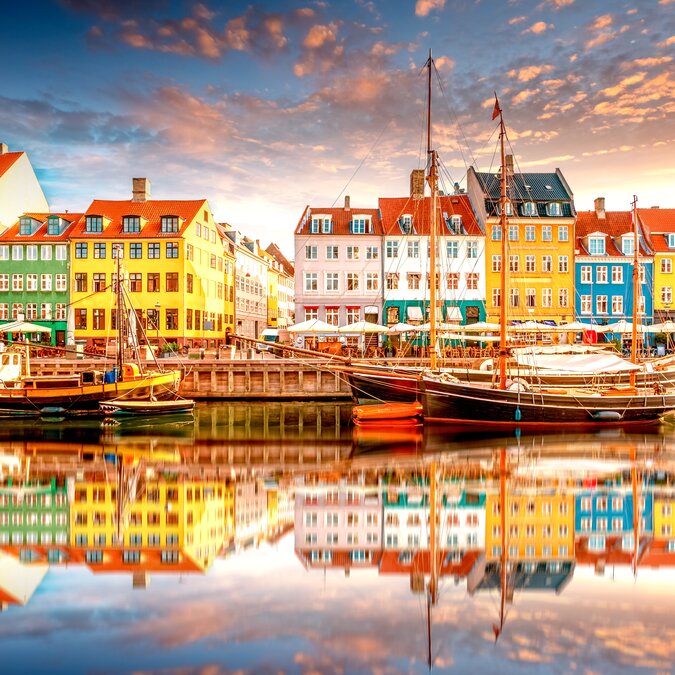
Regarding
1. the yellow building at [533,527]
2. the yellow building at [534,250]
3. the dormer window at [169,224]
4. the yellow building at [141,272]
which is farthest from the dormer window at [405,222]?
the yellow building at [533,527]

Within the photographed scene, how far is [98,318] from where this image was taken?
5528cm

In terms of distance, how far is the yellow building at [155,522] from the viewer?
40.0 feet

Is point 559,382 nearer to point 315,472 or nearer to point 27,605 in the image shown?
point 315,472

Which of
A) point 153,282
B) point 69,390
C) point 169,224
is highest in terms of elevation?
point 169,224

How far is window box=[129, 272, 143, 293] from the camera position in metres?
55.6

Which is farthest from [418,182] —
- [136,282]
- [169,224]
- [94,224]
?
[94,224]

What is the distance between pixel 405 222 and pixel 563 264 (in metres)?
14.3

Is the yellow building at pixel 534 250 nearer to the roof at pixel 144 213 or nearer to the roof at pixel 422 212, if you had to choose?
the roof at pixel 422 212

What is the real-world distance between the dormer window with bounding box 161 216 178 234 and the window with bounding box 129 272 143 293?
416cm

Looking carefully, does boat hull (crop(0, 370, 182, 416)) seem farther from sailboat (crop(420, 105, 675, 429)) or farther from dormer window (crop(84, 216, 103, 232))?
dormer window (crop(84, 216, 103, 232))

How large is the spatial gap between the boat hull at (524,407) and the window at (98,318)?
33766 mm

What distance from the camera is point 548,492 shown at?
56.9 ft

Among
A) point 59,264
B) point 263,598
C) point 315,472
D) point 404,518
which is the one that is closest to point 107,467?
point 315,472

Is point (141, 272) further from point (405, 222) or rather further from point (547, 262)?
point (547, 262)
